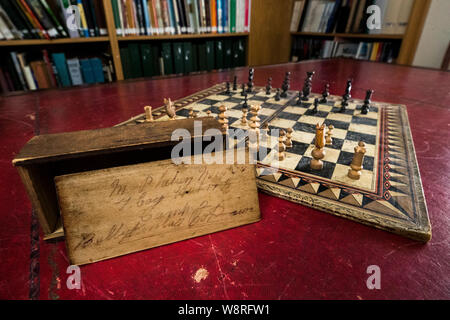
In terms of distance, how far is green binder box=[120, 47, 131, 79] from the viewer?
99.7 inches

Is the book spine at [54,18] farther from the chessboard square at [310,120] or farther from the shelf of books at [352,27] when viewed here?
the shelf of books at [352,27]

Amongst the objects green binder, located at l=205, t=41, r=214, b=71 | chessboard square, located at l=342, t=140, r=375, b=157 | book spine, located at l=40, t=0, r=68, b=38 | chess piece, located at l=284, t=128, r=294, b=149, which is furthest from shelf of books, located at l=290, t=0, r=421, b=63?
book spine, located at l=40, t=0, r=68, b=38

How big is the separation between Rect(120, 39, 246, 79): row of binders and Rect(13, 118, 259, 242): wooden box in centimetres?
230

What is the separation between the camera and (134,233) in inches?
20.9

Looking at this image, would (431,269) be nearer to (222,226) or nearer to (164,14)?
(222,226)

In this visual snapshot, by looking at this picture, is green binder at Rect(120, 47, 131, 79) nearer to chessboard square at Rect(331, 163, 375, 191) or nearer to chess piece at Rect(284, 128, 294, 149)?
chess piece at Rect(284, 128, 294, 149)

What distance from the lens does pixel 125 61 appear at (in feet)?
8.48

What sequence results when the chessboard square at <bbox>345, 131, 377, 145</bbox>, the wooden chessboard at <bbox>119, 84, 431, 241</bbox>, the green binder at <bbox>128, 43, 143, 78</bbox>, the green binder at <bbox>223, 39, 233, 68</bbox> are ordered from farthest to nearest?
the green binder at <bbox>223, 39, 233, 68</bbox>
the green binder at <bbox>128, 43, 143, 78</bbox>
the chessboard square at <bbox>345, 131, 377, 145</bbox>
the wooden chessboard at <bbox>119, 84, 431, 241</bbox>

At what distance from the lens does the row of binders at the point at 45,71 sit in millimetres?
2180

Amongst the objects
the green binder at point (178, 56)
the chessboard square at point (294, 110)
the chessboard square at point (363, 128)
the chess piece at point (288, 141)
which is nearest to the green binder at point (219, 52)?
the green binder at point (178, 56)

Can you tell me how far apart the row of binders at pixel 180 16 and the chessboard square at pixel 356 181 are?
247 centimetres
